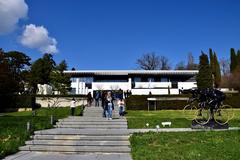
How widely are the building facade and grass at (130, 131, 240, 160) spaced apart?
48.5m

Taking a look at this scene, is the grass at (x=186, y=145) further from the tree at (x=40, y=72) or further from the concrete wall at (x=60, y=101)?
the tree at (x=40, y=72)

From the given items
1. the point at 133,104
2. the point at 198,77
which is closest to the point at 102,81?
the point at 198,77

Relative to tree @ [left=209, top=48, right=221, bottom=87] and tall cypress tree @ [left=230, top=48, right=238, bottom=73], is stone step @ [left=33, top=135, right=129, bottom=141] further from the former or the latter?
tall cypress tree @ [left=230, top=48, right=238, bottom=73]

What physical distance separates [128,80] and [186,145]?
51773 millimetres

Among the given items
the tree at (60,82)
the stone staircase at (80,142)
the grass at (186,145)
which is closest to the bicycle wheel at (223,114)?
the grass at (186,145)

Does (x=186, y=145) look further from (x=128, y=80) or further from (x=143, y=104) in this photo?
(x=128, y=80)

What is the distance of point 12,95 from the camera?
45.5 m

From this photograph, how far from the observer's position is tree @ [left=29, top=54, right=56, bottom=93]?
73375 mm

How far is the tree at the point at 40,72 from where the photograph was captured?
73375 mm

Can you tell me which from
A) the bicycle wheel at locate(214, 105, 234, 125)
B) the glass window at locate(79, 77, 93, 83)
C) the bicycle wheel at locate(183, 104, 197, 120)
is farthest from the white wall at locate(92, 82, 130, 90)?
the bicycle wheel at locate(214, 105, 234, 125)

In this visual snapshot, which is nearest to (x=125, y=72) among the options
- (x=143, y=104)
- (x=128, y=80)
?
(x=128, y=80)

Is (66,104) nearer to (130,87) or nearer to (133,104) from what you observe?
(133,104)

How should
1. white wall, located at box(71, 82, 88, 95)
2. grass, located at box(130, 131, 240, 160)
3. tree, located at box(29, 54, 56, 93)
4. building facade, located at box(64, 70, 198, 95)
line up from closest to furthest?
grass, located at box(130, 131, 240, 160) < white wall, located at box(71, 82, 88, 95) < building facade, located at box(64, 70, 198, 95) < tree, located at box(29, 54, 56, 93)

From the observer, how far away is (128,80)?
63656 millimetres
